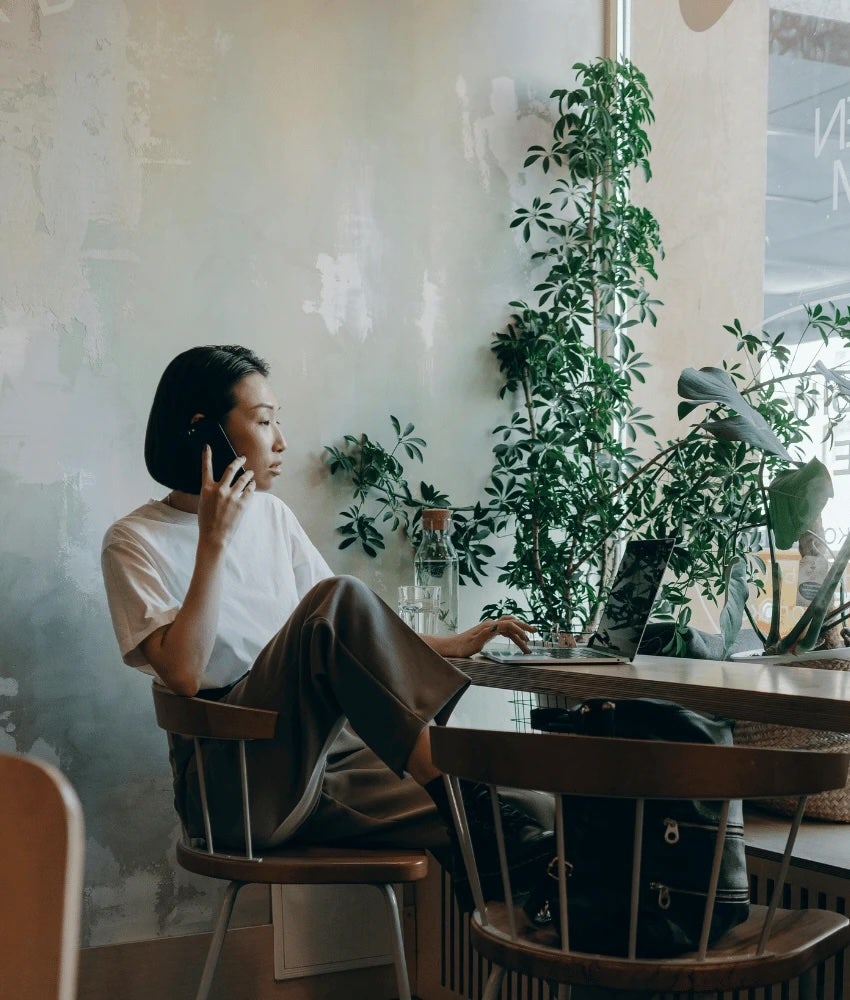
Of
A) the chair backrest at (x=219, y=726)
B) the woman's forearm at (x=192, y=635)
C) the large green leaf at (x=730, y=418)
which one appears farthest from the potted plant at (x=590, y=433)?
the chair backrest at (x=219, y=726)

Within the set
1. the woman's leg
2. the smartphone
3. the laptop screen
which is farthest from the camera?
the smartphone

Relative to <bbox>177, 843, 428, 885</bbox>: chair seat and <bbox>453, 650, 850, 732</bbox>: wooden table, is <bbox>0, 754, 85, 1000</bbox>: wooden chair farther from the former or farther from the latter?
<bbox>177, 843, 428, 885</bbox>: chair seat

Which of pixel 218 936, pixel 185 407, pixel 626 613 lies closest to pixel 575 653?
pixel 626 613

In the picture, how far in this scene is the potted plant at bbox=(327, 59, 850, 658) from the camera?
8.66 feet

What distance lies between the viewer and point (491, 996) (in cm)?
146

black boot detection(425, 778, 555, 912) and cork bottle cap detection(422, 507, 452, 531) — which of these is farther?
cork bottle cap detection(422, 507, 452, 531)

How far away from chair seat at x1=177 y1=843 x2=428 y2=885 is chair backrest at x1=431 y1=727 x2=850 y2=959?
22.1 inches

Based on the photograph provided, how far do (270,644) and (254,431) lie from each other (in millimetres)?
562

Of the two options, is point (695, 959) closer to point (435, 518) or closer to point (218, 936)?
point (218, 936)

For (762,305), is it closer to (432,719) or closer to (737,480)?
(737,480)

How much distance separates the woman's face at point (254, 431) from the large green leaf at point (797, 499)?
98 centimetres

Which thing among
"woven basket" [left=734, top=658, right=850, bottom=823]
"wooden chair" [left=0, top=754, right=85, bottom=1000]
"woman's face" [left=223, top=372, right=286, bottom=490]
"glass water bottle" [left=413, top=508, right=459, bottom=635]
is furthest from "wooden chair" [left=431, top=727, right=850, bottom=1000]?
"glass water bottle" [left=413, top=508, right=459, bottom=635]

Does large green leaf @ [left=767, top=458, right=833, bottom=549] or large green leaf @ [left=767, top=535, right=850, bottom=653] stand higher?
large green leaf @ [left=767, top=458, right=833, bottom=549]

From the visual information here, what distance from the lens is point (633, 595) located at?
208cm
